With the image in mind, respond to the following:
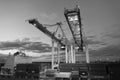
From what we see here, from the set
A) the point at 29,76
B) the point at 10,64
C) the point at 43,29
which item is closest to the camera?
the point at 29,76

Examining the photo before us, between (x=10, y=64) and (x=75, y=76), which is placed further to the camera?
(x=10, y=64)

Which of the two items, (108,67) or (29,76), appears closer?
(108,67)

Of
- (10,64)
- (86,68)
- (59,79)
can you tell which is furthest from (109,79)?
(10,64)

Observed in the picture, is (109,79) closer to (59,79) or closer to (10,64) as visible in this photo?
(59,79)

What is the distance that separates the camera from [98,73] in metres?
14.1

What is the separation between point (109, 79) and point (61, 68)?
27.1 ft

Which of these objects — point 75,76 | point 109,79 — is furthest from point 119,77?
point 75,76

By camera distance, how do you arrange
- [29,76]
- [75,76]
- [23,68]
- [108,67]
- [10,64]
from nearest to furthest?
[108,67]
[75,76]
[29,76]
[23,68]
[10,64]

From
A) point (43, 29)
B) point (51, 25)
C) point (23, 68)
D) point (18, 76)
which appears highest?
point (51, 25)

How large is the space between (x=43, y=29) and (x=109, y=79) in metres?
15.8

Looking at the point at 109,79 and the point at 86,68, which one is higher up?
the point at 86,68

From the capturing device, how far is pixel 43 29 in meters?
23.3

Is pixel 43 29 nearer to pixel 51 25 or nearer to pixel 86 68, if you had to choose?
pixel 51 25

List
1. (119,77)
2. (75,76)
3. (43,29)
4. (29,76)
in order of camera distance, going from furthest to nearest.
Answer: (43,29) → (29,76) → (75,76) → (119,77)
